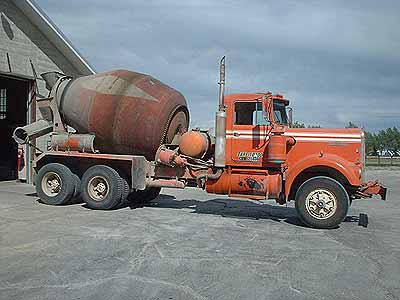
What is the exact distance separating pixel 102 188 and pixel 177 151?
2.30 m

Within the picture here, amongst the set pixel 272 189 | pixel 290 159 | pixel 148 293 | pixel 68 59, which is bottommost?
pixel 148 293

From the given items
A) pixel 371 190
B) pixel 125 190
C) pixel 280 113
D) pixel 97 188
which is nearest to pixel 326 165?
pixel 371 190

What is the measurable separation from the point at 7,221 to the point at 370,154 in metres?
88.2

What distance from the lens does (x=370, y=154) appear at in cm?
8906

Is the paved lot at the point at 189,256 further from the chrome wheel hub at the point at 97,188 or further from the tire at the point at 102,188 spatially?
the chrome wheel hub at the point at 97,188

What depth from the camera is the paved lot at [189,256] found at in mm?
5383

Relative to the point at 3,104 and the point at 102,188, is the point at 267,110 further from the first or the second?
the point at 3,104

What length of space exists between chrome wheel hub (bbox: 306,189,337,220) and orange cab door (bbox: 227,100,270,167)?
1.48 meters

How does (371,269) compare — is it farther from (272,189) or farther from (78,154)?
(78,154)

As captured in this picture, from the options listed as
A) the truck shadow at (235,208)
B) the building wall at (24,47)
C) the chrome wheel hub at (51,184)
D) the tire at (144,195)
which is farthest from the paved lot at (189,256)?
the building wall at (24,47)

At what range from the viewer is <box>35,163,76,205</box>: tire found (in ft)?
40.0

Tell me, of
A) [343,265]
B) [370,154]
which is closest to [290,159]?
[343,265]

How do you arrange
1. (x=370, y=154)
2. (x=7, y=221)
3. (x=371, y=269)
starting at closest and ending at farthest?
1. (x=371, y=269)
2. (x=7, y=221)
3. (x=370, y=154)

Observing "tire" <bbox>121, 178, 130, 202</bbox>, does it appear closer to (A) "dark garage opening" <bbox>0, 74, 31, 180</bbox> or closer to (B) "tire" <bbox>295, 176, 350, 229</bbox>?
(B) "tire" <bbox>295, 176, 350, 229</bbox>
